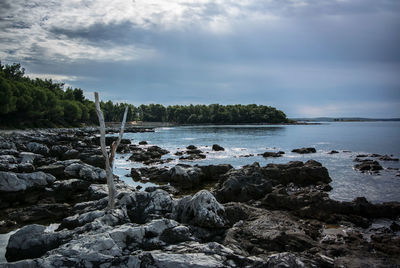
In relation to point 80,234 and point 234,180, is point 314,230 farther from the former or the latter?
point 80,234

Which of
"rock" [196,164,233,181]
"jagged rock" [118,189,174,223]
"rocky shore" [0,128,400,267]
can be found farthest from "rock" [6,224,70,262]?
"rock" [196,164,233,181]

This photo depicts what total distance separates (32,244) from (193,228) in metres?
5.02

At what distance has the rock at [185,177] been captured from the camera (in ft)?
66.2

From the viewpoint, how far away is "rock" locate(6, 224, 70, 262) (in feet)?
26.2

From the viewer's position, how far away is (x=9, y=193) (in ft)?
49.3

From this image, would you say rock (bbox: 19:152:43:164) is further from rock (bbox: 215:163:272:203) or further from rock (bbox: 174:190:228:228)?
rock (bbox: 174:190:228:228)

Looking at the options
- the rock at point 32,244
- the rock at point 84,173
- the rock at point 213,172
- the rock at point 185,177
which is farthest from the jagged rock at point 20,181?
the rock at point 213,172

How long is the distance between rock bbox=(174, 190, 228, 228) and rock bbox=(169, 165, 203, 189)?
9396 mm

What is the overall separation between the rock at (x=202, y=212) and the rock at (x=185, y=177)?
30.8 ft

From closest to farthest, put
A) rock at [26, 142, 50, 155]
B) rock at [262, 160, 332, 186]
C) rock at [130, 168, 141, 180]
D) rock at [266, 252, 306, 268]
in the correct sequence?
rock at [266, 252, 306, 268] → rock at [262, 160, 332, 186] → rock at [130, 168, 141, 180] → rock at [26, 142, 50, 155]

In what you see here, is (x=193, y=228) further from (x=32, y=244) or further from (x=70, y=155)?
(x=70, y=155)

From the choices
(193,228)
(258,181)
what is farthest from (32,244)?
(258,181)

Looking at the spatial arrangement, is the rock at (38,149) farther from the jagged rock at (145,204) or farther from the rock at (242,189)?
the jagged rock at (145,204)

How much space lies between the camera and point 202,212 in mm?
9688
